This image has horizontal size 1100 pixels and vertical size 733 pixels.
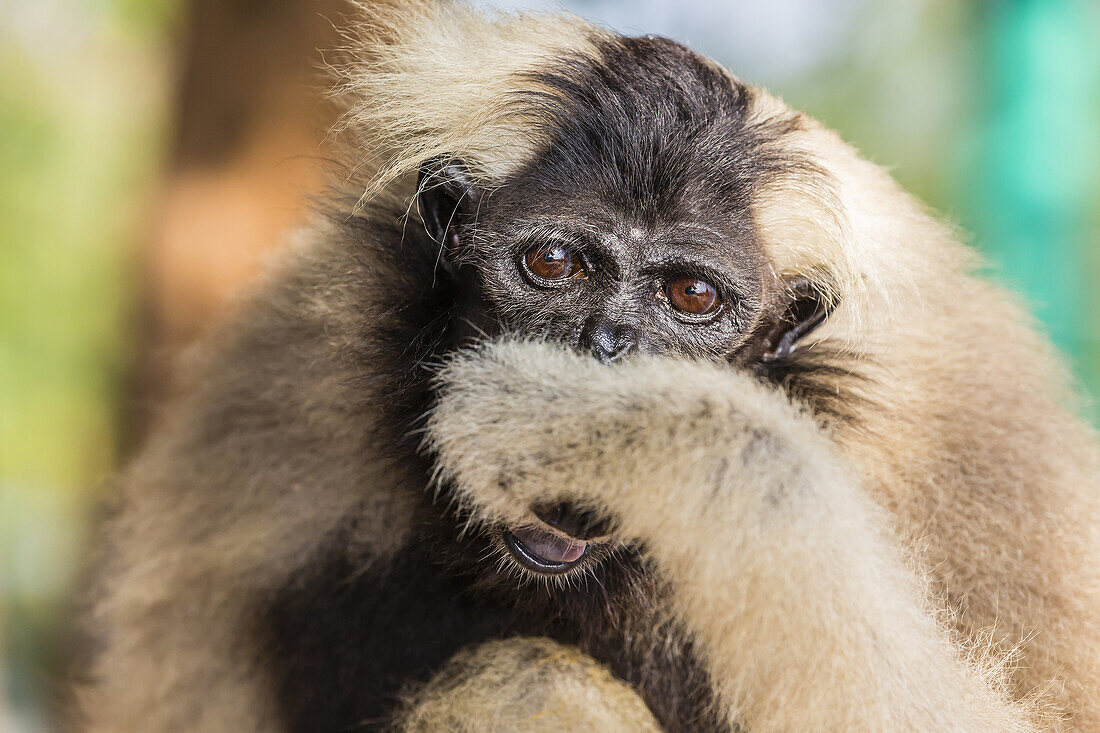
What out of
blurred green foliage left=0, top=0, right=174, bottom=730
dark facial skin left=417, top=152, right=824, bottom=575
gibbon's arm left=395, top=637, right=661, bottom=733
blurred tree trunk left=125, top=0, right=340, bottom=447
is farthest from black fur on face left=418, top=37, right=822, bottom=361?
blurred green foliage left=0, top=0, right=174, bottom=730

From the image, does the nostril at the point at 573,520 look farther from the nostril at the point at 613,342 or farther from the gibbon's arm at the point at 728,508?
the nostril at the point at 613,342

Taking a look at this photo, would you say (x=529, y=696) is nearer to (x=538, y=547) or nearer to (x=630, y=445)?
(x=538, y=547)

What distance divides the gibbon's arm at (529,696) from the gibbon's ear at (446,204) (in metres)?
0.75

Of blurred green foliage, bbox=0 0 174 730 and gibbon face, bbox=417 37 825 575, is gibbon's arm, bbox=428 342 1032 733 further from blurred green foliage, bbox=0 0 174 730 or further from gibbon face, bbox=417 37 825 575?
blurred green foliage, bbox=0 0 174 730

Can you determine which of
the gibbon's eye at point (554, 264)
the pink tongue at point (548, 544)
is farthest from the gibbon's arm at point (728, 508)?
the gibbon's eye at point (554, 264)

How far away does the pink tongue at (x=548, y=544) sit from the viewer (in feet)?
4.64

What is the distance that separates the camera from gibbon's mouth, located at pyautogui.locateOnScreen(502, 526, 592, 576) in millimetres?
1413

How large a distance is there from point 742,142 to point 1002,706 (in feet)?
3.35

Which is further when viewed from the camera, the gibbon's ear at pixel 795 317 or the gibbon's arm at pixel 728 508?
the gibbon's ear at pixel 795 317

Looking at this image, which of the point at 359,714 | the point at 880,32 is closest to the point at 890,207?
the point at 359,714

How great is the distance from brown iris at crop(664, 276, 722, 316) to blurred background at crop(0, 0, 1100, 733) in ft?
4.38

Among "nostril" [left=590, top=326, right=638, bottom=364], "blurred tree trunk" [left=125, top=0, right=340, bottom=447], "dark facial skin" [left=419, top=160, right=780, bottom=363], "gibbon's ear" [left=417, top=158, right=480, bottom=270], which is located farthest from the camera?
"blurred tree trunk" [left=125, top=0, right=340, bottom=447]

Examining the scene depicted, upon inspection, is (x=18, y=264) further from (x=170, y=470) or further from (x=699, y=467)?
(x=699, y=467)

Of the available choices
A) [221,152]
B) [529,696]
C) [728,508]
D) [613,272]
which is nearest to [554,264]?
[613,272]
